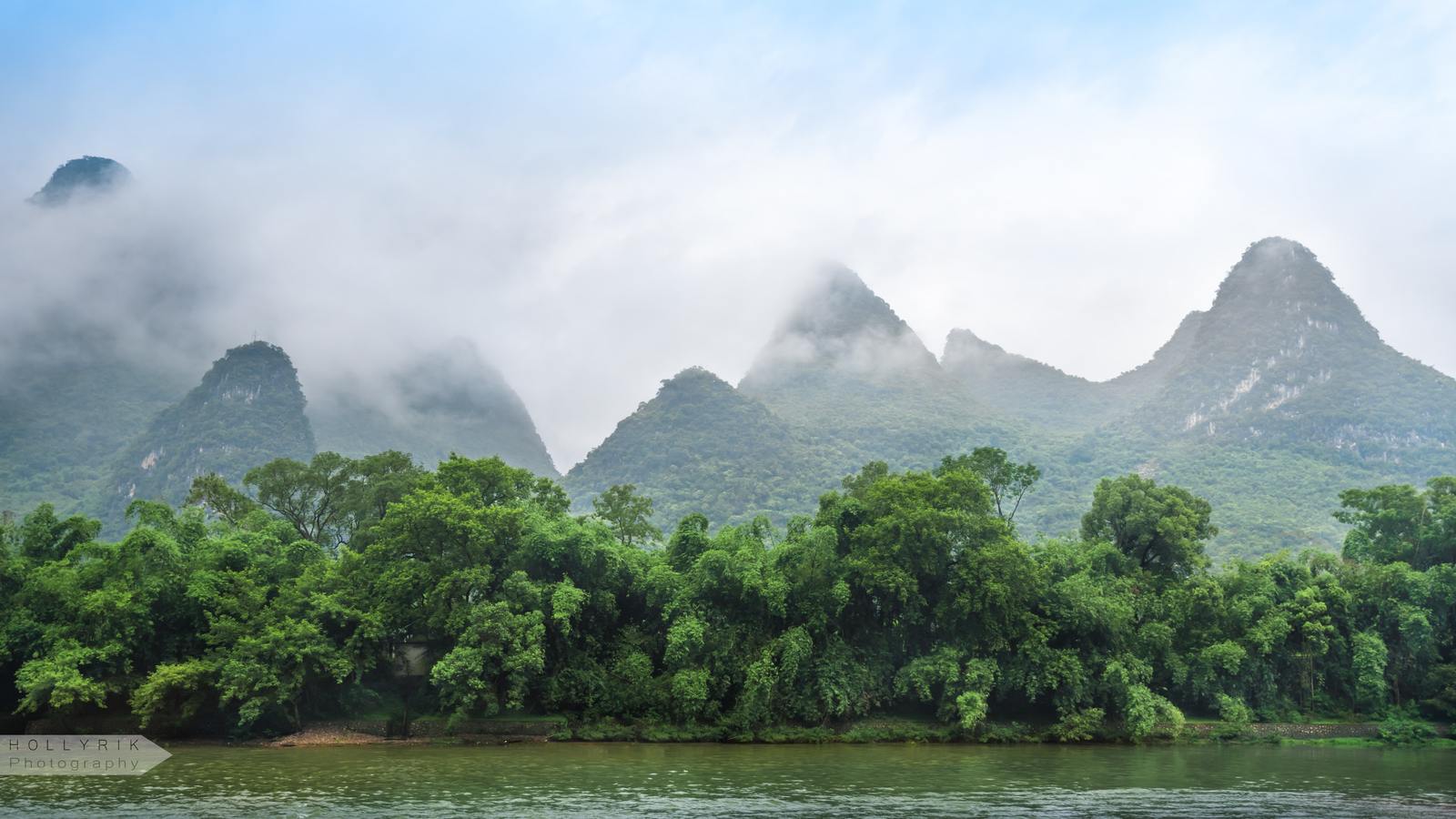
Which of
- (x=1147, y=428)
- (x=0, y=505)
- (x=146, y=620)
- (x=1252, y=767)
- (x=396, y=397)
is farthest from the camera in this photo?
(x=396, y=397)

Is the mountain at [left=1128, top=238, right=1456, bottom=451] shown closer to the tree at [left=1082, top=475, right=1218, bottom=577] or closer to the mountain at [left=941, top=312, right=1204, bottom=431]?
the mountain at [left=941, top=312, right=1204, bottom=431]

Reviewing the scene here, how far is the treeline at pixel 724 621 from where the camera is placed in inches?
1162

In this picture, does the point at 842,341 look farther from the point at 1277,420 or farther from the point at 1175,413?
the point at 1277,420

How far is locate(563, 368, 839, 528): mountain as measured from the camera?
96.8m

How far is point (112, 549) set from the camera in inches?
1201

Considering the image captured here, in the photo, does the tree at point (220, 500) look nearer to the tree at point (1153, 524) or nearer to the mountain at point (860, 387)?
the tree at point (1153, 524)

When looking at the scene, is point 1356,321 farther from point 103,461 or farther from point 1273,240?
point 103,461

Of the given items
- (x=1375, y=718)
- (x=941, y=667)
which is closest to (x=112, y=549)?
(x=941, y=667)

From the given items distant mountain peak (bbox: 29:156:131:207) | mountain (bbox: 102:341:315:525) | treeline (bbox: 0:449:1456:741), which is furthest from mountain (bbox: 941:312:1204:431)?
distant mountain peak (bbox: 29:156:131:207)

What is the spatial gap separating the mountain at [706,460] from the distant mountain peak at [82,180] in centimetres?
10381

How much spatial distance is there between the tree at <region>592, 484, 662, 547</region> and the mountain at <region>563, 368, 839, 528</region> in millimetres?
44708

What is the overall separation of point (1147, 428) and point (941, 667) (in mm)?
94316

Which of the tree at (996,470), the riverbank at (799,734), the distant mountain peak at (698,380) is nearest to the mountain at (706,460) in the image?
the distant mountain peak at (698,380)

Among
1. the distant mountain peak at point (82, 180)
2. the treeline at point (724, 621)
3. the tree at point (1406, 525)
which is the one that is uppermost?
the distant mountain peak at point (82, 180)
